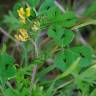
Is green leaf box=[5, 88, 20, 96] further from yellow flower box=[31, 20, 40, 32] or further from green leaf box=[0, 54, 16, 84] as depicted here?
yellow flower box=[31, 20, 40, 32]

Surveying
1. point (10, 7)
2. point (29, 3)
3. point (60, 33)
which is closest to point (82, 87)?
point (60, 33)

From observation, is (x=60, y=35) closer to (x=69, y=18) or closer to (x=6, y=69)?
(x=69, y=18)

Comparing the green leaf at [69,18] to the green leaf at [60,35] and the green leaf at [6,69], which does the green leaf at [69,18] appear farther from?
the green leaf at [6,69]

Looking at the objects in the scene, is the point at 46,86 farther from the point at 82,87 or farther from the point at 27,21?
the point at 27,21

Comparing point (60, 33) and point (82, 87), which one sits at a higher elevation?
point (60, 33)

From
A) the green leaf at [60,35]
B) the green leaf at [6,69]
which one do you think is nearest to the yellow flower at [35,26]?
the green leaf at [60,35]

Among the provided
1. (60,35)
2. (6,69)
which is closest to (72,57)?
(60,35)

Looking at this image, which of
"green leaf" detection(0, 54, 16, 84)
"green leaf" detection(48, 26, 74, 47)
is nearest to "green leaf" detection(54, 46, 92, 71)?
"green leaf" detection(48, 26, 74, 47)

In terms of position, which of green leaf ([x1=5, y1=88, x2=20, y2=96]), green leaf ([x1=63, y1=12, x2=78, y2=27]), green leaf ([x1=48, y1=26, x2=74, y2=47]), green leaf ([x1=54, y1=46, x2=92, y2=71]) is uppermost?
green leaf ([x1=63, y1=12, x2=78, y2=27])

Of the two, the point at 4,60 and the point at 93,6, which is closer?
the point at 4,60
